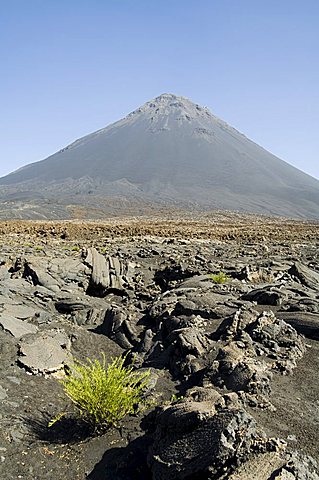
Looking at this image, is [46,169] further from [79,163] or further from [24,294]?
[24,294]

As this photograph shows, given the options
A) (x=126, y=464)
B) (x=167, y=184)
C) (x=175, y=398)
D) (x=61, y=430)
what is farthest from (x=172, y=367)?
(x=167, y=184)

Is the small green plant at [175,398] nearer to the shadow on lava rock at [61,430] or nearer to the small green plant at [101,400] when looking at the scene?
the small green plant at [101,400]

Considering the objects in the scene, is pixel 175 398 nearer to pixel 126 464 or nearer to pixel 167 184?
pixel 126 464

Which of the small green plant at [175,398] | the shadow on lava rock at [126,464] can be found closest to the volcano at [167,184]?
the small green plant at [175,398]

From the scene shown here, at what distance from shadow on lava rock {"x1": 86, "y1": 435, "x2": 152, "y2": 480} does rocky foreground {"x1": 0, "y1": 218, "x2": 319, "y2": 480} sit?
1 cm

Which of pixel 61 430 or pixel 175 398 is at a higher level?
pixel 175 398

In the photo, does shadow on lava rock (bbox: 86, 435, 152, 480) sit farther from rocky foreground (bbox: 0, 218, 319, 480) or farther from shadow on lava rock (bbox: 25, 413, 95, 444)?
shadow on lava rock (bbox: 25, 413, 95, 444)

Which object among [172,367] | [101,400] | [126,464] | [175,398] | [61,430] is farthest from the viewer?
[172,367]

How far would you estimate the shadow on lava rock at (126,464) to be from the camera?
14.9 ft

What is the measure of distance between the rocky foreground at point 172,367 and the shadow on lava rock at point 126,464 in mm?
14

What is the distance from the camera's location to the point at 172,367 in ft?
22.7

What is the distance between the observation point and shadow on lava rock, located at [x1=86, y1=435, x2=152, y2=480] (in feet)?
14.9

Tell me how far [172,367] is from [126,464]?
231cm

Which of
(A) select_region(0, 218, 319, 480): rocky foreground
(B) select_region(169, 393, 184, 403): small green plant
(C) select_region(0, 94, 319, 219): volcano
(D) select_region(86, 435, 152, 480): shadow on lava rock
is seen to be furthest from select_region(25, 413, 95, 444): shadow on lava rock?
(C) select_region(0, 94, 319, 219): volcano
